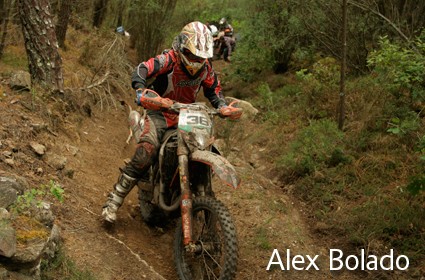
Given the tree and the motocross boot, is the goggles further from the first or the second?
the tree

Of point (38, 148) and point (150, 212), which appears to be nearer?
point (150, 212)

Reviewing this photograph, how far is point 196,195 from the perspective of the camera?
459 cm

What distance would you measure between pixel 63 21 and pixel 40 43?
307 cm

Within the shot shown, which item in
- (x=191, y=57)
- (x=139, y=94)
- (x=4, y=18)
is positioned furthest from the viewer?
(x=4, y=18)


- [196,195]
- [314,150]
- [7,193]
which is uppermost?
[7,193]

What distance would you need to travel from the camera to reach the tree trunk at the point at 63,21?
9.26m

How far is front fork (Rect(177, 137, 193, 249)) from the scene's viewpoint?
4145 mm

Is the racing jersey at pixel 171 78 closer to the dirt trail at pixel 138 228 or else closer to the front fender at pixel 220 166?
the front fender at pixel 220 166

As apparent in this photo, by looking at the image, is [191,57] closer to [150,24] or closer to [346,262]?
[346,262]

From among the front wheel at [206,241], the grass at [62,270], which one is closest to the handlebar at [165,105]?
the front wheel at [206,241]

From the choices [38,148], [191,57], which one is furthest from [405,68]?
[38,148]

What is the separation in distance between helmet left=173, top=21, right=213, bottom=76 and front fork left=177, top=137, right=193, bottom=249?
84 cm

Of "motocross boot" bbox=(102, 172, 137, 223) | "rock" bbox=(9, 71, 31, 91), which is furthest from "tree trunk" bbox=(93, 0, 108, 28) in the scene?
"motocross boot" bbox=(102, 172, 137, 223)

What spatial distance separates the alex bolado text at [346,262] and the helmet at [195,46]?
2157 millimetres
